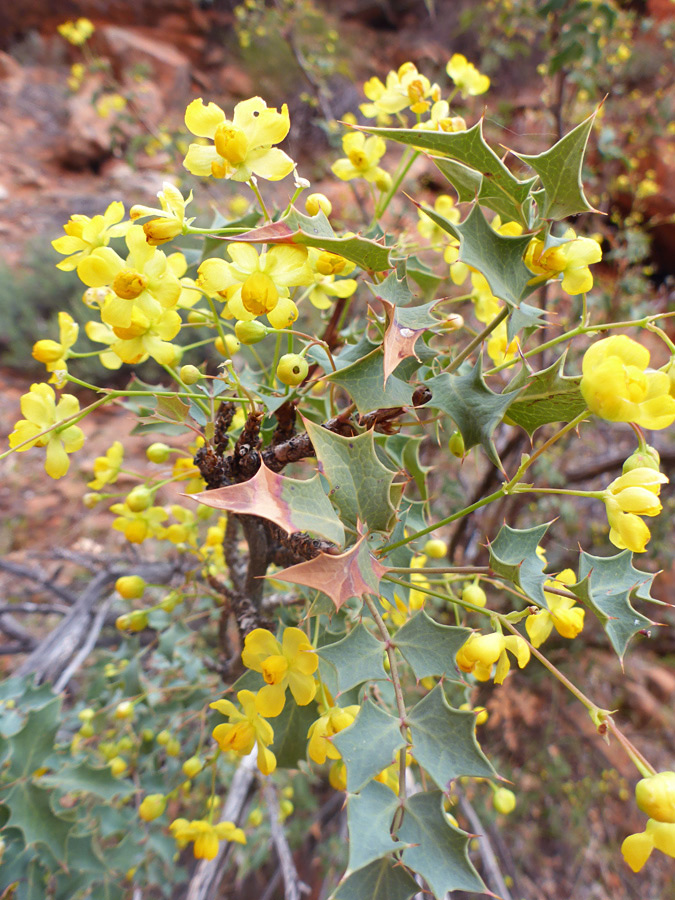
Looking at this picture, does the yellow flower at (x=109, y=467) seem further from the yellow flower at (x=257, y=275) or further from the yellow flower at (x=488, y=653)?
the yellow flower at (x=488, y=653)

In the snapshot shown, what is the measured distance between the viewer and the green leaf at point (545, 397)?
0.41 m

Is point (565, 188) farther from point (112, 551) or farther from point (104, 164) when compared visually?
point (104, 164)

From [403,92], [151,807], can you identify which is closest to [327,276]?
[403,92]

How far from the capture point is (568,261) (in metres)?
0.44

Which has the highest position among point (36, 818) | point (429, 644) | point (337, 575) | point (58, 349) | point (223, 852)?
point (58, 349)

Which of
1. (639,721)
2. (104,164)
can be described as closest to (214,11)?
(104,164)

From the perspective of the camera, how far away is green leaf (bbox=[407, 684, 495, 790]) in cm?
39

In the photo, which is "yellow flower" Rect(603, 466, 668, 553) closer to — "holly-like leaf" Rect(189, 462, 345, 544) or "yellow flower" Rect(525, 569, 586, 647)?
"yellow flower" Rect(525, 569, 586, 647)

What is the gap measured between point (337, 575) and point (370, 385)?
16 cm

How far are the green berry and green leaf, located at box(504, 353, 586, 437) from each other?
182 millimetres

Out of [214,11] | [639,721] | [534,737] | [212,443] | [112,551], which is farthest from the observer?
[214,11]

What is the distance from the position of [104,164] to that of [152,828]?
245 inches

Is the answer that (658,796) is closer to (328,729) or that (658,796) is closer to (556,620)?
(556,620)

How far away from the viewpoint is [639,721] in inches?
95.3
